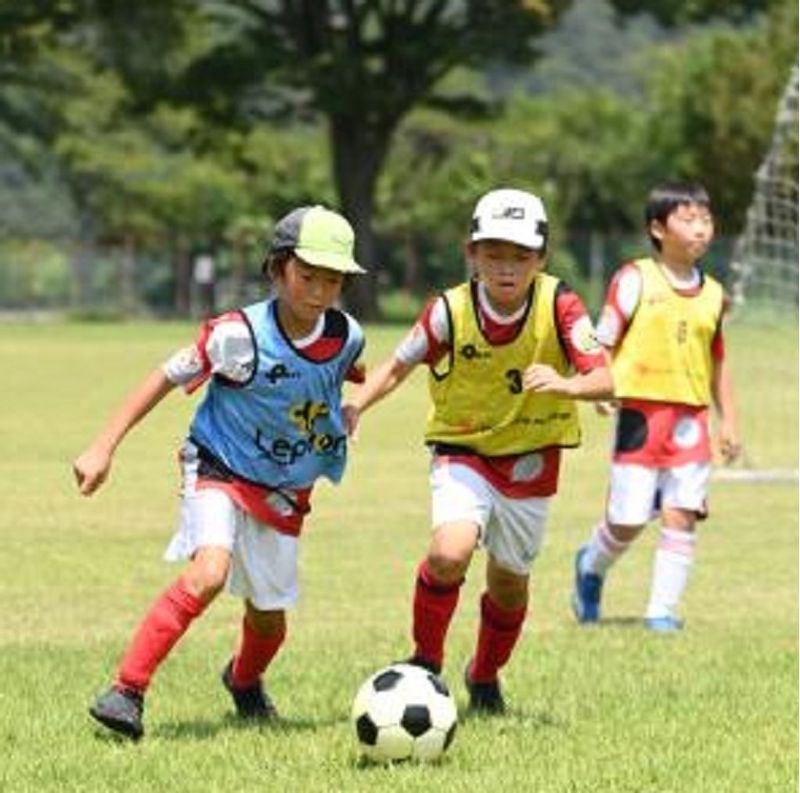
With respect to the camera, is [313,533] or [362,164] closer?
[313,533]

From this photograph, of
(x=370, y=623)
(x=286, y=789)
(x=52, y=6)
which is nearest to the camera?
(x=286, y=789)

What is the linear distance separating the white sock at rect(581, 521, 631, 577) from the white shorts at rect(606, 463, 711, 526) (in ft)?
0.36

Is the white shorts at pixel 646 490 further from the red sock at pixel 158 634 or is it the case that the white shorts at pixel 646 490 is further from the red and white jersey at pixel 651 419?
the red sock at pixel 158 634

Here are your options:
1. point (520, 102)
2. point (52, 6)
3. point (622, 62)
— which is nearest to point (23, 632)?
point (52, 6)

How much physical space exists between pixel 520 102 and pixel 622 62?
58.6m

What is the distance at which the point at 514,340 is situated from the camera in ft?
24.6

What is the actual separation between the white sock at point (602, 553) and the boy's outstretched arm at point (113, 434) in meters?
3.63

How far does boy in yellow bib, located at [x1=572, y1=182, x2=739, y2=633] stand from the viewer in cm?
1015

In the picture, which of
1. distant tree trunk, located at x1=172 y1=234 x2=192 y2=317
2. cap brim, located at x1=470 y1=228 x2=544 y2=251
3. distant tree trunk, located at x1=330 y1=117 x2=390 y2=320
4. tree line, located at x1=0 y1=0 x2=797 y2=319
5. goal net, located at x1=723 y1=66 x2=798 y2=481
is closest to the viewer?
cap brim, located at x1=470 y1=228 x2=544 y2=251

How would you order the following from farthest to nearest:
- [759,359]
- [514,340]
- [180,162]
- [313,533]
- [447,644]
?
[180,162] < [759,359] < [313,533] < [447,644] < [514,340]

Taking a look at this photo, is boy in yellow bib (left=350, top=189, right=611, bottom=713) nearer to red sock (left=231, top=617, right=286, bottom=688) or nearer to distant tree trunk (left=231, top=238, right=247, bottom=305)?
red sock (left=231, top=617, right=286, bottom=688)

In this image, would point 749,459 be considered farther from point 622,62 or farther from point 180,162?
point 622,62

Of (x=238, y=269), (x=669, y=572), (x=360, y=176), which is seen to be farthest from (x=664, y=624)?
(x=238, y=269)

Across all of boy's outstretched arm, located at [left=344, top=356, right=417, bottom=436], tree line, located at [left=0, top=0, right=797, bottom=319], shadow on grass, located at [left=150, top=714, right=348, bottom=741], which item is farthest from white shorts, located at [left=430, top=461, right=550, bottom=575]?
tree line, located at [left=0, top=0, right=797, bottom=319]
